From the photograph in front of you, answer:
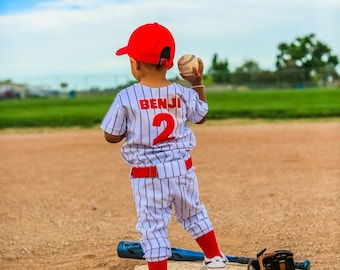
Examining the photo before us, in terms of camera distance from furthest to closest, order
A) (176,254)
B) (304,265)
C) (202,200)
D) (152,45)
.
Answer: (202,200) → (176,254) → (304,265) → (152,45)

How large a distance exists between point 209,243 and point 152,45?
0.87 meters

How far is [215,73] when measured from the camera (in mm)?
37062

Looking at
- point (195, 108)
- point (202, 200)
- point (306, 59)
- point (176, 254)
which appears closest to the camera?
point (195, 108)

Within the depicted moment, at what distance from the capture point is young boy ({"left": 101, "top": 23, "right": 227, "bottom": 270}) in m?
2.66

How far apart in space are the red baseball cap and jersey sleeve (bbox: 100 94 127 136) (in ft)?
0.60

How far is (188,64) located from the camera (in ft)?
9.46

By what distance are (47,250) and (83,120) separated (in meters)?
9.37

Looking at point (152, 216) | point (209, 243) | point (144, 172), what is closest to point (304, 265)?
point (209, 243)

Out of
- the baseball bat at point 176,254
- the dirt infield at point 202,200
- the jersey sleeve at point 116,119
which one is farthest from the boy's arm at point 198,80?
the dirt infield at point 202,200

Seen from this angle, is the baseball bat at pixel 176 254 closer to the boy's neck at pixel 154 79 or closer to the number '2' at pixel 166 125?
the number '2' at pixel 166 125

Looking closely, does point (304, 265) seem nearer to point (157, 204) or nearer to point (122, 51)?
point (157, 204)

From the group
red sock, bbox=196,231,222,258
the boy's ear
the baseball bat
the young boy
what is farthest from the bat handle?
the boy's ear

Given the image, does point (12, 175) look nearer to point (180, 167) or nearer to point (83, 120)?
point (180, 167)

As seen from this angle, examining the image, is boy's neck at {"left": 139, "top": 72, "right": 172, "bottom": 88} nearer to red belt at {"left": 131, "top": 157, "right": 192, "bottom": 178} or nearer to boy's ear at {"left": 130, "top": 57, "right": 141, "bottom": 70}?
boy's ear at {"left": 130, "top": 57, "right": 141, "bottom": 70}
